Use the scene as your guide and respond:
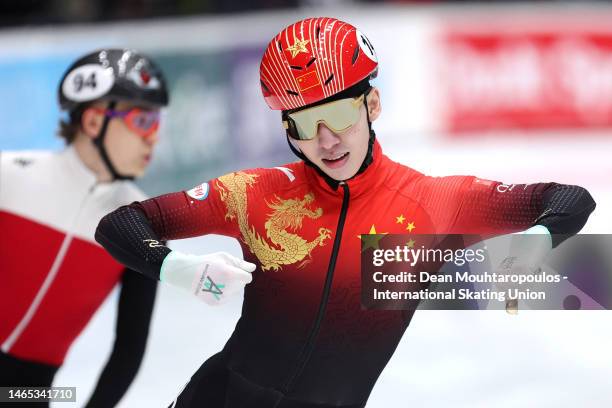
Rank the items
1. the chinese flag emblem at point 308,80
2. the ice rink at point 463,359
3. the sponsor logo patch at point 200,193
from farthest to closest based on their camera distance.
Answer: the ice rink at point 463,359
the sponsor logo patch at point 200,193
the chinese flag emblem at point 308,80

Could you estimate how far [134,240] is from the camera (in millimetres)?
2787

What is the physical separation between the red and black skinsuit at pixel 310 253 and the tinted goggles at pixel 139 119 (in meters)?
1.31

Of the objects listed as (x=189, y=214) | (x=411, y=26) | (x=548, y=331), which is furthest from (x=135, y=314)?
(x=411, y=26)

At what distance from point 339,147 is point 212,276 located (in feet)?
1.94

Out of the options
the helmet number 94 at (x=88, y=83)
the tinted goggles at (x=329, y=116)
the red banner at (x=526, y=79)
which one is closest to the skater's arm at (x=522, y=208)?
the tinted goggles at (x=329, y=116)

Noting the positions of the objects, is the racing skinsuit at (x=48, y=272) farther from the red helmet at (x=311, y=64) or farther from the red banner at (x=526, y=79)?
the red banner at (x=526, y=79)

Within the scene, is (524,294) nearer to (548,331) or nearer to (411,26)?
(548,331)

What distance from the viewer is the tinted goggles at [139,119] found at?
429 cm

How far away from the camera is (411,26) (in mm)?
10648

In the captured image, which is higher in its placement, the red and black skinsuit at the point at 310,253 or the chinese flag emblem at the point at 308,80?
the chinese flag emblem at the point at 308,80

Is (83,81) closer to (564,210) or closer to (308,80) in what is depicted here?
(308,80)

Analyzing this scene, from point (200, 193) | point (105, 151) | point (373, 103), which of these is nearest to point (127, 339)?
point (105, 151)

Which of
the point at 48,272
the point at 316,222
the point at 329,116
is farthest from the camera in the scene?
the point at 48,272

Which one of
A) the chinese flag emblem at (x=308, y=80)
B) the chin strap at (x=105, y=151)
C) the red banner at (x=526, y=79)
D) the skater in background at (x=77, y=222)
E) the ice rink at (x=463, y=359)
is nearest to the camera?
the chinese flag emblem at (x=308, y=80)
